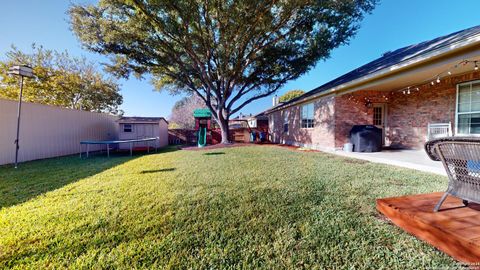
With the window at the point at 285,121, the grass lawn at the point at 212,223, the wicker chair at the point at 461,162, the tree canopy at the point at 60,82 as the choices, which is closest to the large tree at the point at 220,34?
the window at the point at 285,121

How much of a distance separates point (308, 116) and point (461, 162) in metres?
8.36

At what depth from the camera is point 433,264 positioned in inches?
60.1

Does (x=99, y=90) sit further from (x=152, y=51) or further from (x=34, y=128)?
(x=34, y=128)

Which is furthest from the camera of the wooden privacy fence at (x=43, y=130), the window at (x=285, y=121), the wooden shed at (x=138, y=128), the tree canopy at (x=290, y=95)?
the tree canopy at (x=290, y=95)

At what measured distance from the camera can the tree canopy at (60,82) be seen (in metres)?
11.5

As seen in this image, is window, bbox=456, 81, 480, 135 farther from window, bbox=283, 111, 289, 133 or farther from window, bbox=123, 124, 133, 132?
window, bbox=123, 124, 133, 132

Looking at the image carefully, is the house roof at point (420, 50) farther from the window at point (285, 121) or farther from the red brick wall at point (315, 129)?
the window at point (285, 121)

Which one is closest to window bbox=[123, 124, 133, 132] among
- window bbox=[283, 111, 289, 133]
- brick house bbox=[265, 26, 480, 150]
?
window bbox=[283, 111, 289, 133]

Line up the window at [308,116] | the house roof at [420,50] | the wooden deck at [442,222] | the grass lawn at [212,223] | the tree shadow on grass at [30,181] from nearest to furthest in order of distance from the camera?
the wooden deck at [442,222] → the grass lawn at [212,223] → the tree shadow on grass at [30,181] → the house roof at [420,50] → the window at [308,116]

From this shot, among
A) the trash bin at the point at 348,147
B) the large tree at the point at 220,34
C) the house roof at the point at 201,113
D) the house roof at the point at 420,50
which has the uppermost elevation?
the large tree at the point at 220,34

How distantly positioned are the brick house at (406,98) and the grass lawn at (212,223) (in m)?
2.91

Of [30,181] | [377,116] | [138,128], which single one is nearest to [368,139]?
[377,116]

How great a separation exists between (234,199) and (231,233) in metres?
0.92

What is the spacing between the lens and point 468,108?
17.8 feet
